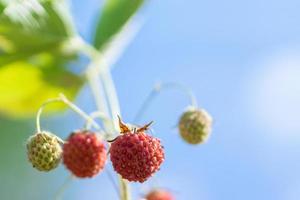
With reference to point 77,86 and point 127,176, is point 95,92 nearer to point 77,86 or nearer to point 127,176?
point 77,86

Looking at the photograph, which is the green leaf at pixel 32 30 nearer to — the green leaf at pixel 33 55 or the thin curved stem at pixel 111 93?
the green leaf at pixel 33 55

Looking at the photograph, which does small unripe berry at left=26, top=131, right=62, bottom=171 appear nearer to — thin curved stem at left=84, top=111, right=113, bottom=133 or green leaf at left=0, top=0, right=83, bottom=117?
thin curved stem at left=84, top=111, right=113, bottom=133

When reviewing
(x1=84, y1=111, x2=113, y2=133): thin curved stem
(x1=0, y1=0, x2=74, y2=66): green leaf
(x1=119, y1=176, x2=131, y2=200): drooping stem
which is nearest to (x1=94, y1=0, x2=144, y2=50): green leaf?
(x1=0, y1=0, x2=74, y2=66): green leaf

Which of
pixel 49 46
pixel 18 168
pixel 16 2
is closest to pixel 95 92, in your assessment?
pixel 49 46

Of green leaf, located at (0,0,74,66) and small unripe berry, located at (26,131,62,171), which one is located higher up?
green leaf, located at (0,0,74,66)

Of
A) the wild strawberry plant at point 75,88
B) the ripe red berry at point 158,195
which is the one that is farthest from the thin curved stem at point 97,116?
the ripe red berry at point 158,195
